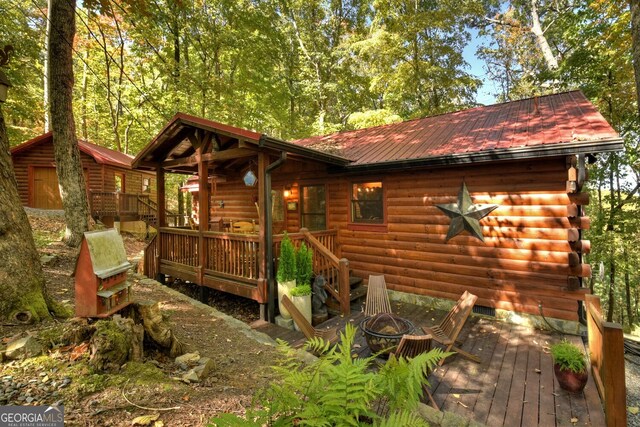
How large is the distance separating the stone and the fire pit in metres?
1.76

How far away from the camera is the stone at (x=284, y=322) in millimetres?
5578

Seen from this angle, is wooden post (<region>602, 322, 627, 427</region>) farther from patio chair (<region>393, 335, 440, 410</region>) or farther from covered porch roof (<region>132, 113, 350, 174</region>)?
covered porch roof (<region>132, 113, 350, 174</region>)

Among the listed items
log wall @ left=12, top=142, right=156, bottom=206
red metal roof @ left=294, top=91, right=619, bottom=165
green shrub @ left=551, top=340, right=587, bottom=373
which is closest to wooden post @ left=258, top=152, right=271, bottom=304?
red metal roof @ left=294, top=91, right=619, bottom=165

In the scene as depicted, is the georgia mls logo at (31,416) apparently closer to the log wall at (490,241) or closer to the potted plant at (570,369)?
the potted plant at (570,369)

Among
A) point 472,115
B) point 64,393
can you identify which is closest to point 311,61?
point 472,115

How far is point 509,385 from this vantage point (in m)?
3.68

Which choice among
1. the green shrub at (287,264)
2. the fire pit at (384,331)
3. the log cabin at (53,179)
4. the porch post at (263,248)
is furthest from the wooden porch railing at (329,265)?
the log cabin at (53,179)

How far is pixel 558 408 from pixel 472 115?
7507 millimetres

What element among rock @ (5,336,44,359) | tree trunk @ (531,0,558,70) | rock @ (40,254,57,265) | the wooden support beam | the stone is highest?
tree trunk @ (531,0,558,70)

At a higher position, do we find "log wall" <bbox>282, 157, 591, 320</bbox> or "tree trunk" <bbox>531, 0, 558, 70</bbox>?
"tree trunk" <bbox>531, 0, 558, 70</bbox>

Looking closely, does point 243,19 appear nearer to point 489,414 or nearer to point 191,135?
point 191,135

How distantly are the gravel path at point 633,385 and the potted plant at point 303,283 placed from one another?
435 cm

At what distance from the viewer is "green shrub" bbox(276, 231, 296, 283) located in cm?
566

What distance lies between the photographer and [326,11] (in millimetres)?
18984
